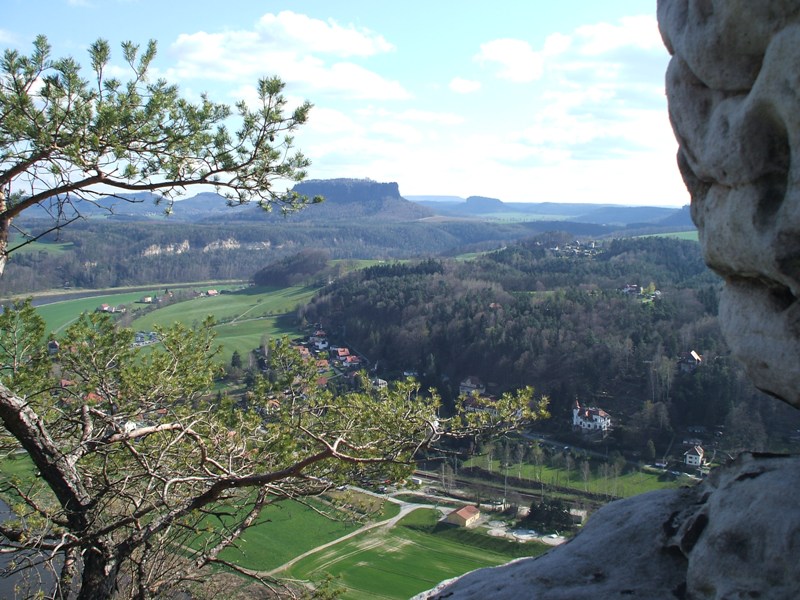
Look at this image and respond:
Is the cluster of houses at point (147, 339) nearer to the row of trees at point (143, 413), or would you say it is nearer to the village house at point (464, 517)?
the row of trees at point (143, 413)

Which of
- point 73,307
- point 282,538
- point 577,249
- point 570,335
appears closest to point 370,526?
point 282,538

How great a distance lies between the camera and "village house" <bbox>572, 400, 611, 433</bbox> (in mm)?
51562

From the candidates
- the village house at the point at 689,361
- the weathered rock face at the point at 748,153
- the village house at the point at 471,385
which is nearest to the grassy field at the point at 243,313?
the village house at the point at 471,385

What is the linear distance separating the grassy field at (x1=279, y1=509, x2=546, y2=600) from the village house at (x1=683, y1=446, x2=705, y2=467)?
51.8 feet

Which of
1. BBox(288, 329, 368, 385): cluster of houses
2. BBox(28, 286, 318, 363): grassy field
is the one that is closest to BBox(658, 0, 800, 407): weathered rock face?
BBox(288, 329, 368, 385): cluster of houses

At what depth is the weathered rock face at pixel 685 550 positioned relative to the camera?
15.1ft

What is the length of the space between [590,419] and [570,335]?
1350cm

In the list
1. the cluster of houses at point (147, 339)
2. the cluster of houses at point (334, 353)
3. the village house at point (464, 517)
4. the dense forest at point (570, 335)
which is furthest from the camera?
the cluster of houses at point (334, 353)

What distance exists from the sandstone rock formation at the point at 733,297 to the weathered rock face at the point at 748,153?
0.01 meters

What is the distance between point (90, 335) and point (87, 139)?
9.56 ft

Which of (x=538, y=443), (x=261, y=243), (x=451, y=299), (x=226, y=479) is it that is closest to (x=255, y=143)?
(x=226, y=479)

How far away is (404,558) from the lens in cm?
3306

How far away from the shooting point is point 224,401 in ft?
30.2

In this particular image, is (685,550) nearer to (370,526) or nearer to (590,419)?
(370,526)
